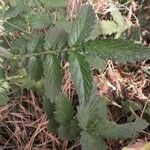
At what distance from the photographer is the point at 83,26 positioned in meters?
0.85

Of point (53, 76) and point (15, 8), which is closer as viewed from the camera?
point (53, 76)

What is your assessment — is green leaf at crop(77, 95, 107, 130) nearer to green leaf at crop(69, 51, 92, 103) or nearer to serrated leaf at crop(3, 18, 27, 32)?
serrated leaf at crop(3, 18, 27, 32)

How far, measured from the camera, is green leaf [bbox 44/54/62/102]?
2.87 ft

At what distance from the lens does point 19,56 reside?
980 millimetres

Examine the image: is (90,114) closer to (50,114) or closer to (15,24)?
(50,114)

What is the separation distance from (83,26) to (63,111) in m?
0.69

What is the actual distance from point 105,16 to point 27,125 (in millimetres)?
811

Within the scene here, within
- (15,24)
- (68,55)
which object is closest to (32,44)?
(68,55)

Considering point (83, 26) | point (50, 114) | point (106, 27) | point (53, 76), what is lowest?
point (50, 114)

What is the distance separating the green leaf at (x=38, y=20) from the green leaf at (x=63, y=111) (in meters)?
0.32

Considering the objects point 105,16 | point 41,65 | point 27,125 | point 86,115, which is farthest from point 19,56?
point 105,16

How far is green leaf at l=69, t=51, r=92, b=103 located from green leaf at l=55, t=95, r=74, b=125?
65cm

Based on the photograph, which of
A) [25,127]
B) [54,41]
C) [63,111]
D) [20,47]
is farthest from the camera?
[25,127]

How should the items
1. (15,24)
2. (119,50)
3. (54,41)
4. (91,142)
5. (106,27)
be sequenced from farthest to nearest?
(106,27), (91,142), (15,24), (54,41), (119,50)
